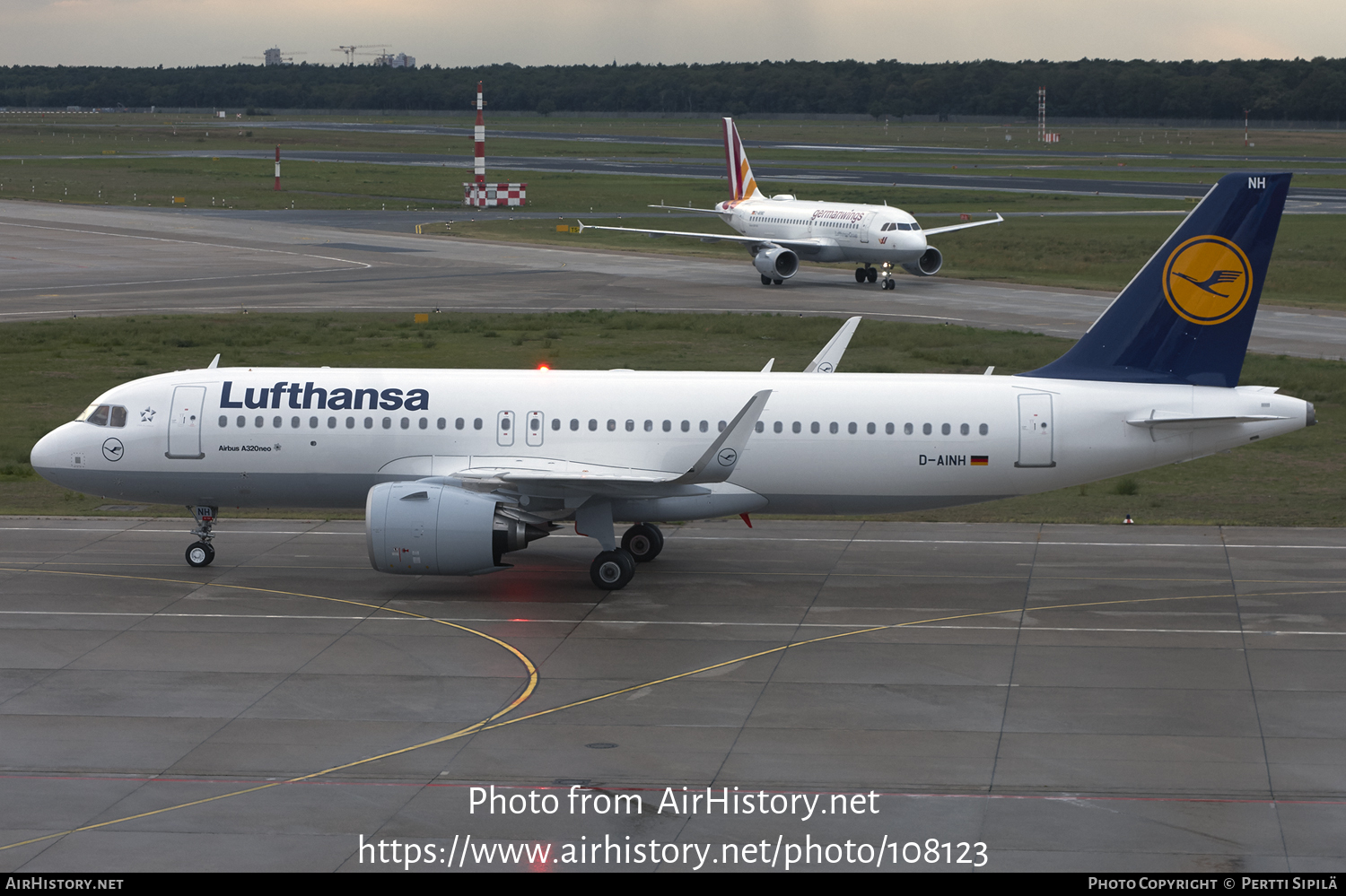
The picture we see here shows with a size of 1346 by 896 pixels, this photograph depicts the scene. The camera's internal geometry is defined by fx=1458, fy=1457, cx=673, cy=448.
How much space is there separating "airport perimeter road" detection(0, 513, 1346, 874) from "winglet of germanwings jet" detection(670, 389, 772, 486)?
2.50 meters

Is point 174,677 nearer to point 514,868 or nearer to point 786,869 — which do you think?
point 514,868

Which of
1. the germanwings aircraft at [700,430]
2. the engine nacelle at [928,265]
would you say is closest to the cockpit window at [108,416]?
the germanwings aircraft at [700,430]

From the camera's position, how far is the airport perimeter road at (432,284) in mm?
70312

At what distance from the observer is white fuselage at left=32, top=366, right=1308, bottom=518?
29.0m

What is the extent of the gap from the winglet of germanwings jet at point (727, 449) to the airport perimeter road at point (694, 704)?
2502 millimetres

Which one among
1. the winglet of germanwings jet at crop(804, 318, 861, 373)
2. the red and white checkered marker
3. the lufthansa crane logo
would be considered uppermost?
the lufthansa crane logo

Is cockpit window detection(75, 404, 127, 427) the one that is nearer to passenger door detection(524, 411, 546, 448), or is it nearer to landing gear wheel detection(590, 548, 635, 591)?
passenger door detection(524, 411, 546, 448)

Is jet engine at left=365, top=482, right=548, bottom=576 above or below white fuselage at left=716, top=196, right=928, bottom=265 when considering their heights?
below

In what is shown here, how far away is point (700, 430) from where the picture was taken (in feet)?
97.1

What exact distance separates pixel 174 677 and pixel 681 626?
8808mm

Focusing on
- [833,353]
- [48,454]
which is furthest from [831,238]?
[48,454]

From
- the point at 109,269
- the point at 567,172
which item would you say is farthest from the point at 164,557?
the point at 567,172

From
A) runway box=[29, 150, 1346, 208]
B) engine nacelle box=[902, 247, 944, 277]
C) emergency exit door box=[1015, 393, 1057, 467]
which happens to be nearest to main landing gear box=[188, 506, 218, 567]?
emergency exit door box=[1015, 393, 1057, 467]

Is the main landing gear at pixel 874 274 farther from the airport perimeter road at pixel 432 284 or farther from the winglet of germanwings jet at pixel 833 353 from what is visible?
the winglet of germanwings jet at pixel 833 353
